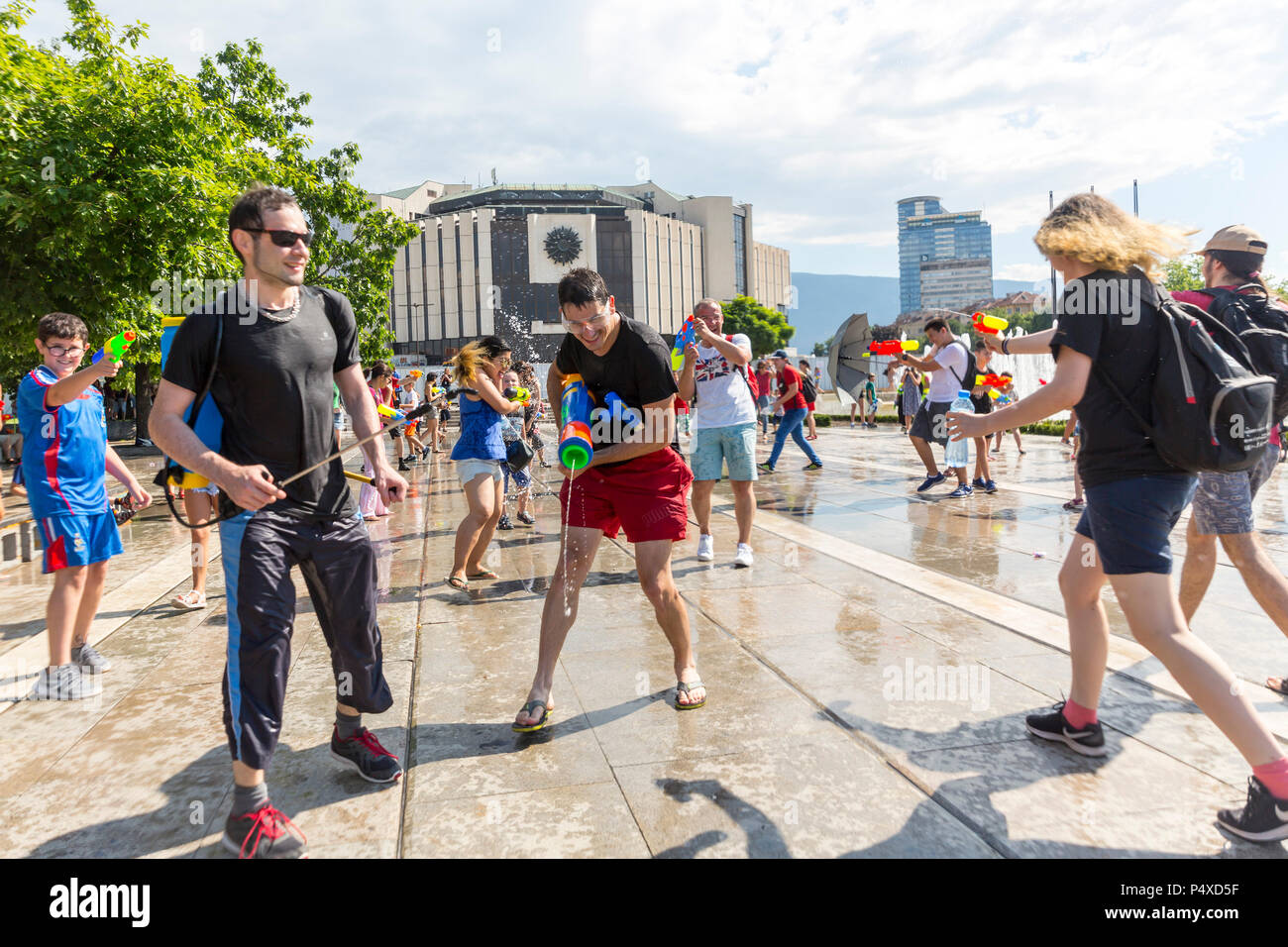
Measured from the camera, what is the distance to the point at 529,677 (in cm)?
404

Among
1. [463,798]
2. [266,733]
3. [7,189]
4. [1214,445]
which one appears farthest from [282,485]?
[7,189]

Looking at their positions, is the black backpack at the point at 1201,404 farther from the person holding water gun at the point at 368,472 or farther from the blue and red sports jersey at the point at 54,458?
the blue and red sports jersey at the point at 54,458

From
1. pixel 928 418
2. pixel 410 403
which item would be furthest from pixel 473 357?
pixel 410 403

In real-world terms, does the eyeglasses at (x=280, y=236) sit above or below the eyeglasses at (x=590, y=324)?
above

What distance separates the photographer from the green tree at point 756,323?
305 feet

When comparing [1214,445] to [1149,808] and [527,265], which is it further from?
[527,265]

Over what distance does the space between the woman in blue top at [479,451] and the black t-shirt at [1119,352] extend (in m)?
3.96

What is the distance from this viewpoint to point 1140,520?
8.64 ft

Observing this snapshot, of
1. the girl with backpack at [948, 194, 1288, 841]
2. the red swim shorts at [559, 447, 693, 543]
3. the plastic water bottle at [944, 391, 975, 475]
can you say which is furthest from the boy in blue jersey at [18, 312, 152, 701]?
the plastic water bottle at [944, 391, 975, 475]

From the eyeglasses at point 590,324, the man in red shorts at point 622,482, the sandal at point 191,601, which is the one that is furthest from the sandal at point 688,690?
the sandal at point 191,601

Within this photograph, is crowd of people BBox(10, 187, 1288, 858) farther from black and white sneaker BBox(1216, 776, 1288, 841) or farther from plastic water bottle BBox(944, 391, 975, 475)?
plastic water bottle BBox(944, 391, 975, 475)

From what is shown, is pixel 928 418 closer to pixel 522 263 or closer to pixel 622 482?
pixel 622 482

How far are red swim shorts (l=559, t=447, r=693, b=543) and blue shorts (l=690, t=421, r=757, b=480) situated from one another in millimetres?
2570

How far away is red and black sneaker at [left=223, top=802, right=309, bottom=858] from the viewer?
2471 mm
